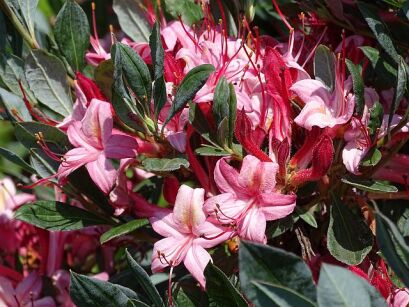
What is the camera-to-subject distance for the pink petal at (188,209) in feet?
3.25

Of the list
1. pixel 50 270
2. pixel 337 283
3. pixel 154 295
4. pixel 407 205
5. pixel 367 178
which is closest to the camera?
pixel 337 283

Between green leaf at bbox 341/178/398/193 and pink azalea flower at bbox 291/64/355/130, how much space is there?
8cm

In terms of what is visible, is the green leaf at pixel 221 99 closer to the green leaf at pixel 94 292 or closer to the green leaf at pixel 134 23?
the green leaf at pixel 94 292

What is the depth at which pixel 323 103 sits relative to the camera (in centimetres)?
100

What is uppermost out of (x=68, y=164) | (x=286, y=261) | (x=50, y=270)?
(x=286, y=261)

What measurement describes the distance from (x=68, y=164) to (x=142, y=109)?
0.14 metres

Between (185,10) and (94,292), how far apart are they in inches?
20.7

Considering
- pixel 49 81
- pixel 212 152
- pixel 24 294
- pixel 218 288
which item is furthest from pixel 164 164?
pixel 24 294

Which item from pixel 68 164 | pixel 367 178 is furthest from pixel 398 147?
pixel 68 164

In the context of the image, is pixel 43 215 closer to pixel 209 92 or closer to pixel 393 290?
pixel 209 92

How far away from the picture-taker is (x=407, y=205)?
46.4 inches

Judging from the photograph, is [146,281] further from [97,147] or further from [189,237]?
[97,147]

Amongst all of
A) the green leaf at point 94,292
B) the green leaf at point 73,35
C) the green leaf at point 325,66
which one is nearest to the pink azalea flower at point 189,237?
the green leaf at point 94,292

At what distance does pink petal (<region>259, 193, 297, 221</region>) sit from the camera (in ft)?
3.11
